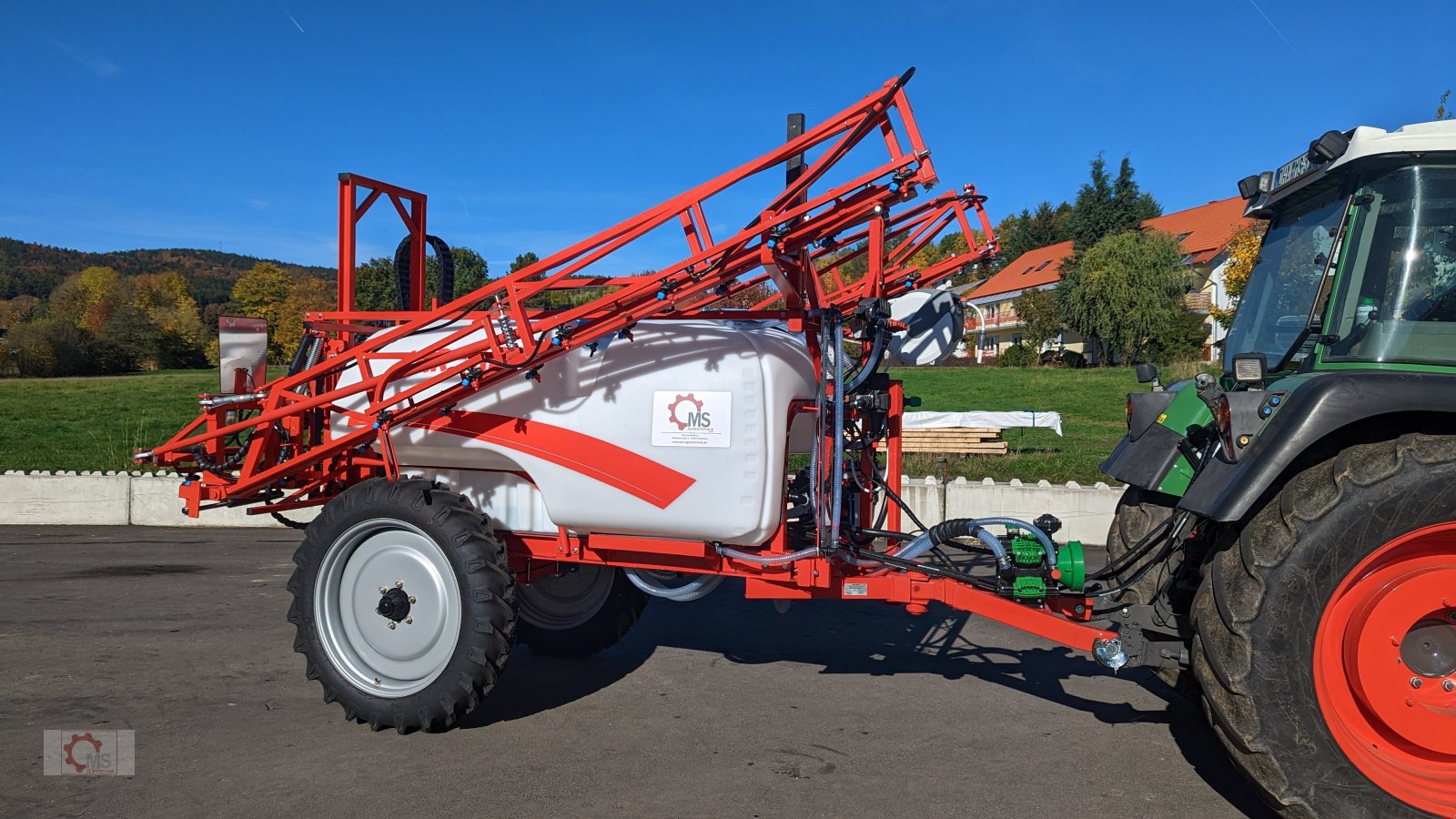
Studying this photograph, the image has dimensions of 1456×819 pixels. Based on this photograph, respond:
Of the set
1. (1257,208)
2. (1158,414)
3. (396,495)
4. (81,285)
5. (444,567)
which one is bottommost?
(444,567)

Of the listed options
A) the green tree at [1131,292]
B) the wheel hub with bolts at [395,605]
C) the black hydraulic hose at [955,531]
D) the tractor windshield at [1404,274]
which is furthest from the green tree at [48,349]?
the tractor windshield at [1404,274]

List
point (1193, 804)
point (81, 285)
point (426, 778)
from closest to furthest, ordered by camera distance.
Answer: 1. point (1193, 804)
2. point (426, 778)
3. point (81, 285)

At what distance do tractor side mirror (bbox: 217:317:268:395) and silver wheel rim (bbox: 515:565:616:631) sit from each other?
1986mm

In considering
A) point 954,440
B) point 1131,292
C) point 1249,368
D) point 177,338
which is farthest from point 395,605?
point 177,338

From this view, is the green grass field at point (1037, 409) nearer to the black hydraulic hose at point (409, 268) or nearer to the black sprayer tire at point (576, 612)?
the black sprayer tire at point (576, 612)

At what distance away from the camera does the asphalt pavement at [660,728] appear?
12.4 feet

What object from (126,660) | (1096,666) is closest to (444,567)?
(126,660)

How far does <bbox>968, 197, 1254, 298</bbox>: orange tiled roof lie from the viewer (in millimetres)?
45688

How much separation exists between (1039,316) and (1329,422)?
46.8m

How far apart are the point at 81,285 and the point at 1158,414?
82962 millimetres

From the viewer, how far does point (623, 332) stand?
4559 mm

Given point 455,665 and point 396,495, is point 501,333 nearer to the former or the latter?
point 396,495

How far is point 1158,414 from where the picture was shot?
4566 mm

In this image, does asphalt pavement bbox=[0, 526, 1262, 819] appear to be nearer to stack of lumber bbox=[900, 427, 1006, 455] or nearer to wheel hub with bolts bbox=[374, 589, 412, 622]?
wheel hub with bolts bbox=[374, 589, 412, 622]
